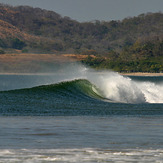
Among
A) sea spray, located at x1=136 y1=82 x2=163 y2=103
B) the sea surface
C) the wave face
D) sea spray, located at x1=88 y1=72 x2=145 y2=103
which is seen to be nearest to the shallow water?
the sea surface

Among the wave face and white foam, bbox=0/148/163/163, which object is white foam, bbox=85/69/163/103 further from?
white foam, bbox=0/148/163/163

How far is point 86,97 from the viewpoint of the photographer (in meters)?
35.2

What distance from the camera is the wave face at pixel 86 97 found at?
82.5 feet

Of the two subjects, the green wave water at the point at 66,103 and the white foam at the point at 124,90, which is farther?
the white foam at the point at 124,90

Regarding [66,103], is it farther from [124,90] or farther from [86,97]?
[124,90]

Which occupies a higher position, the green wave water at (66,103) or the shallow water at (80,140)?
the green wave water at (66,103)

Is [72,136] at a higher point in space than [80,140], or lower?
higher

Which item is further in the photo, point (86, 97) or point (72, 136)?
point (86, 97)

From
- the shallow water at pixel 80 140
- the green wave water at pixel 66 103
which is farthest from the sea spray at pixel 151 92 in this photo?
the shallow water at pixel 80 140

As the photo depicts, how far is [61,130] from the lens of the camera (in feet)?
50.4

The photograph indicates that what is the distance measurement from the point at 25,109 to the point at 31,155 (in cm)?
1242

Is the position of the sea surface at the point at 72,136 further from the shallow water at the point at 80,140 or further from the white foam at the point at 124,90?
the white foam at the point at 124,90

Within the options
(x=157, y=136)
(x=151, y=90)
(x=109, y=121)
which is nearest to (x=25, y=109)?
(x=109, y=121)

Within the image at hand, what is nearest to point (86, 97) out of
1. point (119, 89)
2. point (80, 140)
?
point (119, 89)
